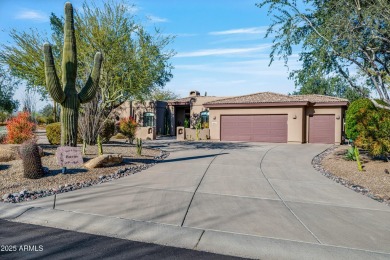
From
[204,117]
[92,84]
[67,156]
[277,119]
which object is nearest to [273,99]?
[277,119]

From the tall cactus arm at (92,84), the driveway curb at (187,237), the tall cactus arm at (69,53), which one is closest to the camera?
the driveway curb at (187,237)

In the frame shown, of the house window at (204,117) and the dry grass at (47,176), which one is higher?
the house window at (204,117)

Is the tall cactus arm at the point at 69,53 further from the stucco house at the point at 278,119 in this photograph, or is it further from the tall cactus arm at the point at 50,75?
the stucco house at the point at 278,119

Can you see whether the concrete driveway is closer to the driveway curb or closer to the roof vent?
the driveway curb

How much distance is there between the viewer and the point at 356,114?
14.6 meters

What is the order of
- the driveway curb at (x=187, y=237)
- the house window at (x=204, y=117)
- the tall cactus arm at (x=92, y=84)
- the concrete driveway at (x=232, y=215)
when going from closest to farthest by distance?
the driveway curb at (x=187, y=237)
the concrete driveway at (x=232, y=215)
the tall cactus arm at (x=92, y=84)
the house window at (x=204, y=117)

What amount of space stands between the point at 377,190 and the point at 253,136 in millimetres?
15767

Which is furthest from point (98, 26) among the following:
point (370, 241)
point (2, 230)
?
A: point (370, 241)

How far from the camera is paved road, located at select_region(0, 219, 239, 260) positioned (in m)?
4.11

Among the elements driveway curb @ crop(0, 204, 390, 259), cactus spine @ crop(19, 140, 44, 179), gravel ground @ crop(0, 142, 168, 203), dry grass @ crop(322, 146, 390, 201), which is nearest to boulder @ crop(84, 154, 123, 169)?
gravel ground @ crop(0, 142, 168, 203)

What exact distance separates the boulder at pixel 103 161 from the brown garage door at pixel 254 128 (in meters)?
15.5

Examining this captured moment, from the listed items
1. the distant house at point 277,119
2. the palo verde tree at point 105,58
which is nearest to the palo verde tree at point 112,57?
the palo verde tree at point 105,58

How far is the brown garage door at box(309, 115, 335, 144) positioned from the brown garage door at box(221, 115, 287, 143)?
201cm

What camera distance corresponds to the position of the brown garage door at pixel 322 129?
22.6 m
